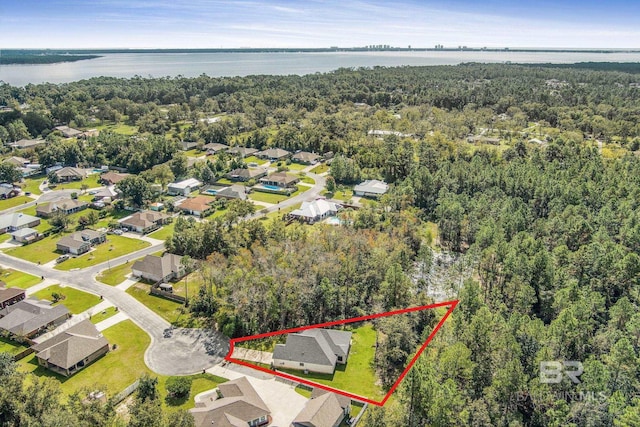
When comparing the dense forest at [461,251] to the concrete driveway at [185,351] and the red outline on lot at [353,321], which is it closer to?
the red outline on lot at [353,321]

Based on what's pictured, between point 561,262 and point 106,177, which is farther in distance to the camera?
point 106,177

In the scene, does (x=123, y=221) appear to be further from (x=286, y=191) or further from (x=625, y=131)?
(x=625, y=131)

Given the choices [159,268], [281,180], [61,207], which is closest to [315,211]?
[281,180]

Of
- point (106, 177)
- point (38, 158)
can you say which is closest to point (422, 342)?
point (106, 177)

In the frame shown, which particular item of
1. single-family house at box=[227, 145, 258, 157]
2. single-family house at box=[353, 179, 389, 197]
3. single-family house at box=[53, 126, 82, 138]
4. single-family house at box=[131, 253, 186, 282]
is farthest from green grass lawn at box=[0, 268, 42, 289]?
single-family house at box=[53, 126, 82, 138]

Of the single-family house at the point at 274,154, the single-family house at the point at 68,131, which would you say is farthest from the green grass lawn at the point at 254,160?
the single-family house at the point at 68,131
